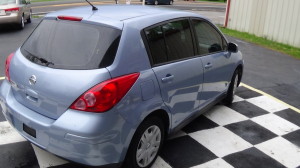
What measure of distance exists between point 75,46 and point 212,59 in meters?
2.03

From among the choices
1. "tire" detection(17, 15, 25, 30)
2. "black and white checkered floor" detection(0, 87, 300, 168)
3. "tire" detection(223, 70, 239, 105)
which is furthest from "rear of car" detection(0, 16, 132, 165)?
"tire" detection(17, 15, 25, 30)

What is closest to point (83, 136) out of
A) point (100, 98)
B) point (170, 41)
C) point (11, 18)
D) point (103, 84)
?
point (100, 98)

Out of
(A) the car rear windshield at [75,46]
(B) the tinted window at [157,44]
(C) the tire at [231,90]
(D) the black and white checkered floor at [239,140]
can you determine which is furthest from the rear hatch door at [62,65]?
(C) the tire at [231,90]

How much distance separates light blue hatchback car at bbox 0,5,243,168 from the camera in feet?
9.07

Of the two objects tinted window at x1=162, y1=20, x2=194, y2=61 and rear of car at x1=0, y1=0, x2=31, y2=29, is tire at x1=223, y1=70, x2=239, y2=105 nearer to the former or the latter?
tinted window at x1=162, y1=20, x2=194, y2=61

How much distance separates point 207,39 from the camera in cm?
442

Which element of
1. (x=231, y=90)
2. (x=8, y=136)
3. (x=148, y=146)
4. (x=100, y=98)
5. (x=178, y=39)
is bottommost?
(x=8, y=136)

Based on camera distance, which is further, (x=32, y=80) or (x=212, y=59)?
(x=212, y=59)

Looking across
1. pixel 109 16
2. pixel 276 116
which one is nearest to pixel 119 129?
pixel 109 16

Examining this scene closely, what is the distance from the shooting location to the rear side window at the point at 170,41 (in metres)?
3.35

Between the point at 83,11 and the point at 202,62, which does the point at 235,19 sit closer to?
the point at 202,62

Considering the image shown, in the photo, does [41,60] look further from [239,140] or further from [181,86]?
[239,140]

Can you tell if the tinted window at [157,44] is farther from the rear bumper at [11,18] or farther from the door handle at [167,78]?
the rear bumper at [11,18]

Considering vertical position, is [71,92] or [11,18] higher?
[71,92]
